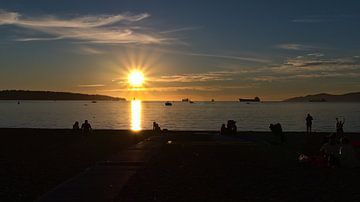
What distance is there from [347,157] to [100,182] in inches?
340

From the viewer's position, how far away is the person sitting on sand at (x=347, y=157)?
1670 cm

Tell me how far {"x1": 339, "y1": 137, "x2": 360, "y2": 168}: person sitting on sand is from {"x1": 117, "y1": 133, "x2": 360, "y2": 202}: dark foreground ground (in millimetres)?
394

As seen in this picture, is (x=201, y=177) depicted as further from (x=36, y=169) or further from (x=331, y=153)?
(x=36, y=169)

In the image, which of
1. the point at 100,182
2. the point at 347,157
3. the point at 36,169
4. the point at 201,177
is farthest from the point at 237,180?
the point at 36,169

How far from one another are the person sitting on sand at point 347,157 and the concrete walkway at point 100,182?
6560 mm

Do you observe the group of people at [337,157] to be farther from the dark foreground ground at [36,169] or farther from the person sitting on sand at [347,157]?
the dark foreground ground at [36,169]

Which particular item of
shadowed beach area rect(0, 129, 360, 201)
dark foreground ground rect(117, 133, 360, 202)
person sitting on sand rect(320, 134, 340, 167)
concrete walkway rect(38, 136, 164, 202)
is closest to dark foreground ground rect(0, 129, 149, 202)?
shadowed beach area rect(0, 129, 360, 201)

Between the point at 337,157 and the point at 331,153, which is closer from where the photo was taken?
the point at 337,157

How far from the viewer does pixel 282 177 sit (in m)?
14.4

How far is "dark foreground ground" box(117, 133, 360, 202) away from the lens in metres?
11.4

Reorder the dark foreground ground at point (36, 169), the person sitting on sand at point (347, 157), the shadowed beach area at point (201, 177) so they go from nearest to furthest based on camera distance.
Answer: the shadowed beach area at point (201, 177)
the dark foreground ground at point (36, 169)
the person sitting on sand at point (347, 157)

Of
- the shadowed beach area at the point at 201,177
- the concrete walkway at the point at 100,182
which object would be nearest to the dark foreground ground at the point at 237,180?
the shadowed beach area at the point at 201,177

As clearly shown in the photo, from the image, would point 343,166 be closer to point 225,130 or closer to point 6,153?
point 6,153

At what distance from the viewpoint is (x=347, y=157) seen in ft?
54.9
